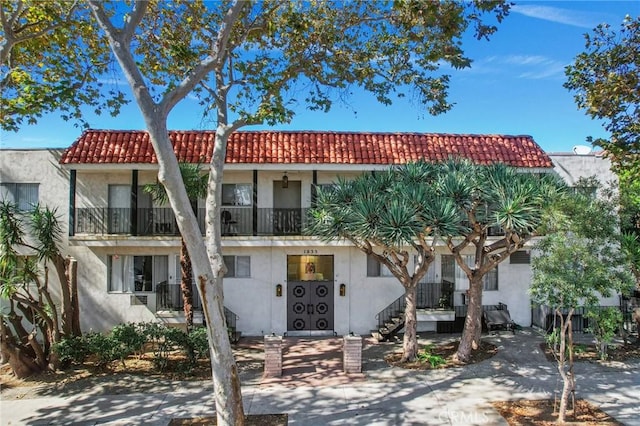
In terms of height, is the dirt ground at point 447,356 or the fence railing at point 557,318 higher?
the fence railing at point 557,318

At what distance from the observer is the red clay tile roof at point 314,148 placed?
1458 centimetres

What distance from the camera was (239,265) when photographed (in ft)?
50.9

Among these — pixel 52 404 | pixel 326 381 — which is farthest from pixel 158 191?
pixel 326 381

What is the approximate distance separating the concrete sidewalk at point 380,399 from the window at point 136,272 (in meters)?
5.49

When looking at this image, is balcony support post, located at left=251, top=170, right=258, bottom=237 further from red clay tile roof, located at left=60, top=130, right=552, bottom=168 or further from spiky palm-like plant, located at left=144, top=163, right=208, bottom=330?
spiky palm-like plant, located at left=144, top=163, right=208, bottom=330

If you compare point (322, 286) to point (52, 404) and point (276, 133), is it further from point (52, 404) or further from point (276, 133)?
point (52, 404)

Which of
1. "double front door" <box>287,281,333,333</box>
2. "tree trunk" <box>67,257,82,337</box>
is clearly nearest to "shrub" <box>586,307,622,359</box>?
"double front door" <box>287,281,333,333</box>

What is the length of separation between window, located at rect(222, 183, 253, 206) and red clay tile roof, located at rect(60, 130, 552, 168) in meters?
1.37

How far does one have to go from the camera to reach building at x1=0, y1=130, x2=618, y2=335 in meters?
14.7

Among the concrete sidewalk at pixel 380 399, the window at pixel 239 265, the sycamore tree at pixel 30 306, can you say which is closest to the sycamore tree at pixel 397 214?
the concrete sidewalk at pixel 380 399

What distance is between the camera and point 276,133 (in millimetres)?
15961

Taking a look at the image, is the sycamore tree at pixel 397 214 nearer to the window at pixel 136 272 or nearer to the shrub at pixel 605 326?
the shrub at pixel 605 326

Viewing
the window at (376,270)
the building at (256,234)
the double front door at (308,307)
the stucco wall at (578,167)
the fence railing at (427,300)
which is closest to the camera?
the building at (256,234)

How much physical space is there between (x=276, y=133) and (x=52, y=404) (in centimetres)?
1061
